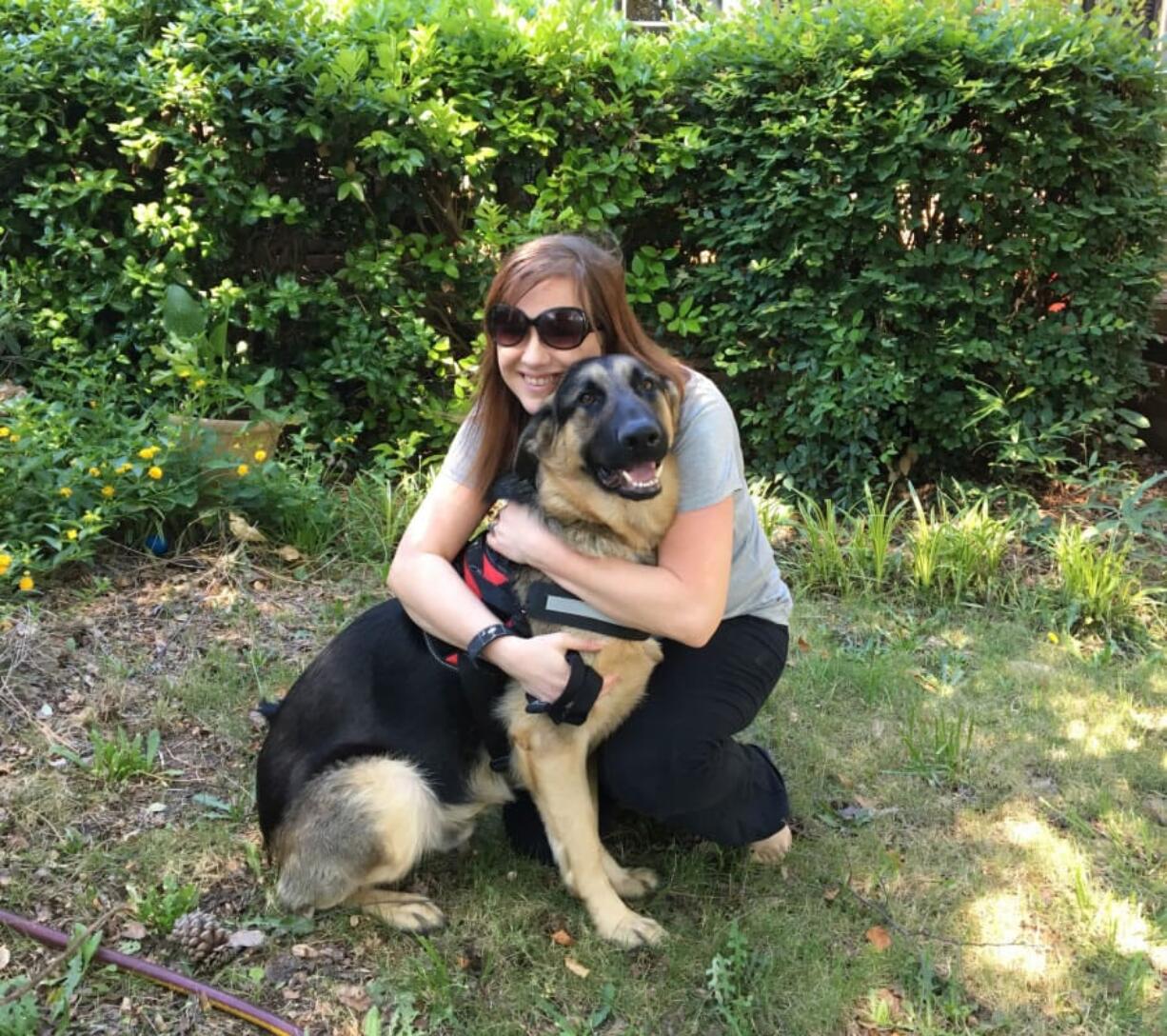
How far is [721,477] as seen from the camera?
7.99 ft

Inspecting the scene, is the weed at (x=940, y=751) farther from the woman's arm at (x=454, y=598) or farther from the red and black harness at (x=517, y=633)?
the woman's arm at (x=454, y=598)

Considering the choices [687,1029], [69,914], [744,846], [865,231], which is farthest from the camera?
[865,231]

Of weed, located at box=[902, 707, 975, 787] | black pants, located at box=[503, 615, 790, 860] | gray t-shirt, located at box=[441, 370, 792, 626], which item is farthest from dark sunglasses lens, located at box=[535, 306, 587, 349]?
weed, located at box=[902, 707, 975, 787]

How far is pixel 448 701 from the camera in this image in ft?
8.39

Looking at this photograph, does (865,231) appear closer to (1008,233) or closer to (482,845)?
(1008,233)

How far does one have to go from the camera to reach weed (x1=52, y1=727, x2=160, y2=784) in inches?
117

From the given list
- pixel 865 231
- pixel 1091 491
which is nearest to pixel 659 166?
pixel 865 231

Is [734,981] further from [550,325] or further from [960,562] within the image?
[960,562]

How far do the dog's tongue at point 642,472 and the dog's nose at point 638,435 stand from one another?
53 mm

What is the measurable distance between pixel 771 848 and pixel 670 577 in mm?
964

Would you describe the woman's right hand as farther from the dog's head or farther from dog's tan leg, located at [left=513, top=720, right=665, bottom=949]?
the dog's head

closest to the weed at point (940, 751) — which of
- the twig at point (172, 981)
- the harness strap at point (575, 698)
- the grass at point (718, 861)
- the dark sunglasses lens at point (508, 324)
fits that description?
the grass at point (718, 861)

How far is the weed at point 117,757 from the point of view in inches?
117

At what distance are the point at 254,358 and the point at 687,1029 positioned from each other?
169 inches
